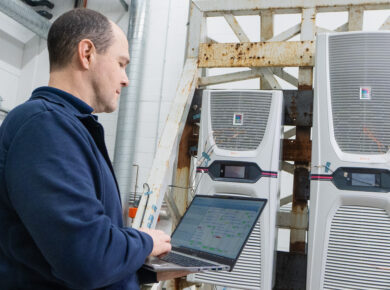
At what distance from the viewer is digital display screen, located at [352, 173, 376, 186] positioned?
5.47 feet

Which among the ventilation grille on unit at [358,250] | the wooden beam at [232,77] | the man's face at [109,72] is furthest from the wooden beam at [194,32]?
the man's face at [109,72]

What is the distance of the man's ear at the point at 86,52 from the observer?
2.35 feet

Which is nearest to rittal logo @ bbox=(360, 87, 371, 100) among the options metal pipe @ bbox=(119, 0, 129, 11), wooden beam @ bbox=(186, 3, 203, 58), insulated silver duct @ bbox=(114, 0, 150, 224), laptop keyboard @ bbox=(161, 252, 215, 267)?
wooden beam @ bbox=(186, 3, 203, 58)

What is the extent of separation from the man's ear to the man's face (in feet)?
0.04

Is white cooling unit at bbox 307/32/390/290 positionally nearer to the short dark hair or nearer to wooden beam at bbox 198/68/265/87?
wooden beam at bbox 198/68/265/87

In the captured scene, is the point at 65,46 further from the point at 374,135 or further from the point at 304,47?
the point at 304,47

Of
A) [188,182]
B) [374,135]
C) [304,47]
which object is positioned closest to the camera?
[374,135]

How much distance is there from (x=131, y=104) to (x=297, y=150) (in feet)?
7.38

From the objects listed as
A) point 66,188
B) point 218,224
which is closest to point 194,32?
point 218,224

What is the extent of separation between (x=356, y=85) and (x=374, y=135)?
237 millimetres

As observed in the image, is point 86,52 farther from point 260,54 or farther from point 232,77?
point 232,77

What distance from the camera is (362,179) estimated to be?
1.68 metres

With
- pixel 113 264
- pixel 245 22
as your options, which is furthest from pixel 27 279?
pixel 245 22

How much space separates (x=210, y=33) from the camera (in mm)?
4270
